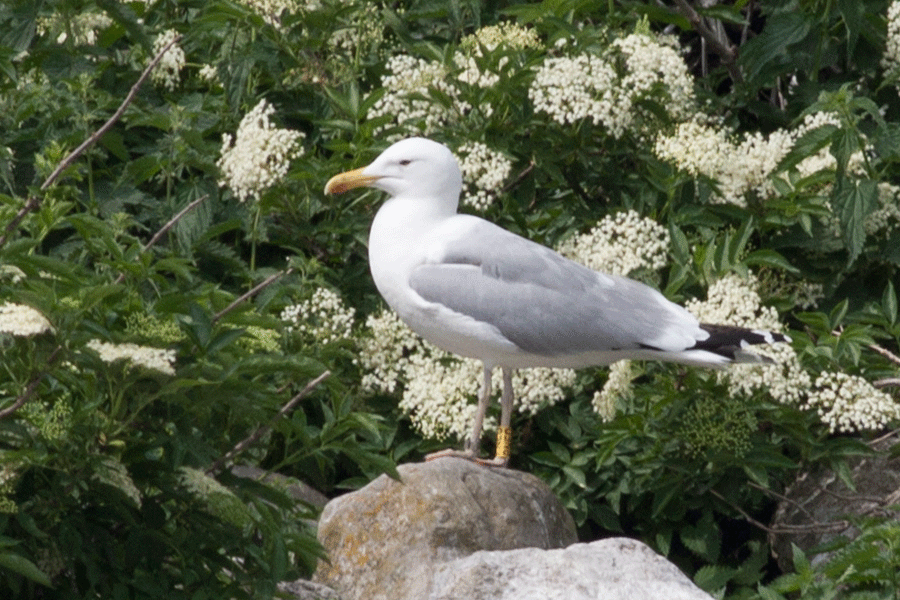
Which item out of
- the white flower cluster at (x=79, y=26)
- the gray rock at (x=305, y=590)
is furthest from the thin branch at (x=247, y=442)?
the white flower cluster at (x=79, y=26)

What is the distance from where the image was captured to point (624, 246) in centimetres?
561

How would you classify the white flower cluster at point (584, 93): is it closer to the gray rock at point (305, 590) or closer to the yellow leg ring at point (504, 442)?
the yellow leg ring at point (504, 442)

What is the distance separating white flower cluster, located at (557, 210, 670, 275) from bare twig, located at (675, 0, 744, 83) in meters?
1.18

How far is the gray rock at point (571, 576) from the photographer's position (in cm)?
393

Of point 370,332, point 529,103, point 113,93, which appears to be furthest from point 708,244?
point 113,93

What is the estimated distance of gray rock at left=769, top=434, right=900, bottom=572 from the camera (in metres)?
5.52

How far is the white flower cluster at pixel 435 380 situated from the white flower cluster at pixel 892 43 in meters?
1.77

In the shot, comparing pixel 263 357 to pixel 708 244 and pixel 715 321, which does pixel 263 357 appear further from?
pixel 708 244

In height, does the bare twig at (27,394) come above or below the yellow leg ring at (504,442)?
above

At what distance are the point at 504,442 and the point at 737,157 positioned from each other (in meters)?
1.39

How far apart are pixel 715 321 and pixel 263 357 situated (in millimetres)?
2344

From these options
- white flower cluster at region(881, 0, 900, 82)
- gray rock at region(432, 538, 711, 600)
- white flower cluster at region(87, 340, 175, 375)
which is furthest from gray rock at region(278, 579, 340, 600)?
white flower cluster at region(881, 0, 900, 82)

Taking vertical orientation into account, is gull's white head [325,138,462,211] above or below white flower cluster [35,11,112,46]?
below

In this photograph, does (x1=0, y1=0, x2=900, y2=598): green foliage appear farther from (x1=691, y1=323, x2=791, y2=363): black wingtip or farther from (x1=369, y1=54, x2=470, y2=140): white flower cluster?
(x1=691, y1=323, x2=791, y2=363): black wingtip
